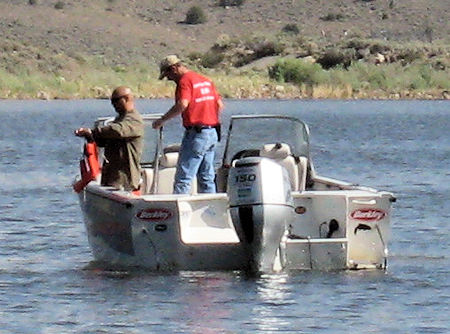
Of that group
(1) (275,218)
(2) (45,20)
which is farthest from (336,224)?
(2) (45,20)

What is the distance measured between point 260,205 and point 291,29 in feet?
273

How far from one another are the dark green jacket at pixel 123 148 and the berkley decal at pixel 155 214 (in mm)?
1107

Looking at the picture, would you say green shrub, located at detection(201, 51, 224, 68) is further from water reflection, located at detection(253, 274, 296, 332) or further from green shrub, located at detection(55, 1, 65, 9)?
water reflection, located at detection(253, 274, 296, 332)

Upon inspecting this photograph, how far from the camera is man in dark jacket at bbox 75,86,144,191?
1546 centimetres

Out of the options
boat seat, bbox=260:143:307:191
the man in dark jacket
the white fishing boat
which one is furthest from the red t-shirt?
boat seat, bbox=260:143:307:191

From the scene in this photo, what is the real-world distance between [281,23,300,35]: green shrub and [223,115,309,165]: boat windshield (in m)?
78.8

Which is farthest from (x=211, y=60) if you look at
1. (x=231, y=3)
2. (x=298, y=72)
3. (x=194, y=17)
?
(x=231, y=3)

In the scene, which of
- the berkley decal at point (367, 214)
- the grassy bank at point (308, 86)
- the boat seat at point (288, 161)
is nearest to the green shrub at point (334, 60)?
the grassy bank at point (308, 86)

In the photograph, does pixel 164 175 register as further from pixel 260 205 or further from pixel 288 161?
pixel 260 205

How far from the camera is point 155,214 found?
14.5 meters

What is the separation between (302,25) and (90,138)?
8369 centimetres

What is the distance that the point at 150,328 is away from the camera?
12664 millimetres

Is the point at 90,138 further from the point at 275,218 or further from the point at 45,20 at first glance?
the point at 45,20

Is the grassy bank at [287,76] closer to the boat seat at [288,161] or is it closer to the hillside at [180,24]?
the hillside at [180,24]
